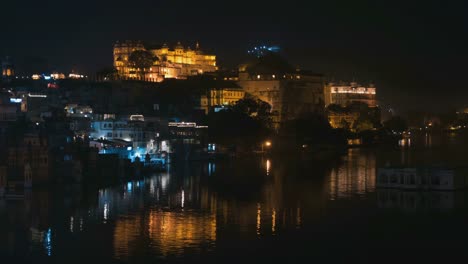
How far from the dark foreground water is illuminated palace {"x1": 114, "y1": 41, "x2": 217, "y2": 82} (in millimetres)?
21677

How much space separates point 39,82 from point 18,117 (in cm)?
1407

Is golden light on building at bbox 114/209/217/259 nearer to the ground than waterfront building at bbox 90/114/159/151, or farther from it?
nearer to the ground

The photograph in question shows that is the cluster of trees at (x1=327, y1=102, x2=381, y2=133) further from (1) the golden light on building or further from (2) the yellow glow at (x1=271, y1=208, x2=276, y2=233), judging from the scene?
(1) the golden light on building

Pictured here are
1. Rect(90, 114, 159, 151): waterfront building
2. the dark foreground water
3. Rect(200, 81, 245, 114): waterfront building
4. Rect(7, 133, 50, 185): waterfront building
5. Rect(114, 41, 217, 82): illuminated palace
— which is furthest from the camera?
Rect(114, 41, 217, 82): illuminated palace

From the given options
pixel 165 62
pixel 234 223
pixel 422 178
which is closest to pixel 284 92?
pixel 165 62

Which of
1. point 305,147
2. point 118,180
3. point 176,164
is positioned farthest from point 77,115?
point 305,147

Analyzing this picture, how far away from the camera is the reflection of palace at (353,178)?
66.7 feet

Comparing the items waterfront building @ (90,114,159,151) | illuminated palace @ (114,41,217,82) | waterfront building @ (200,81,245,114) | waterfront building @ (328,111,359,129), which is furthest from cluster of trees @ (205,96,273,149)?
waterfront building @ (328,111,359,129)

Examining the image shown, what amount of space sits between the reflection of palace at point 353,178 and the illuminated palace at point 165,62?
15.1 meters

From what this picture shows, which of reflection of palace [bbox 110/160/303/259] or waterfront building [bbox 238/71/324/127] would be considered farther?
waterfront building [bbox 238/71/324/127]

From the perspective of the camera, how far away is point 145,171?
24906mm

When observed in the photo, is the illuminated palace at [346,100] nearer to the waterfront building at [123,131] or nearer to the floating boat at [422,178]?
the waterfront building at [123,131]

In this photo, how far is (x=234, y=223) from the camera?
50.9 feet

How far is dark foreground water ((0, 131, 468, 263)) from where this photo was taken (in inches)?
507
